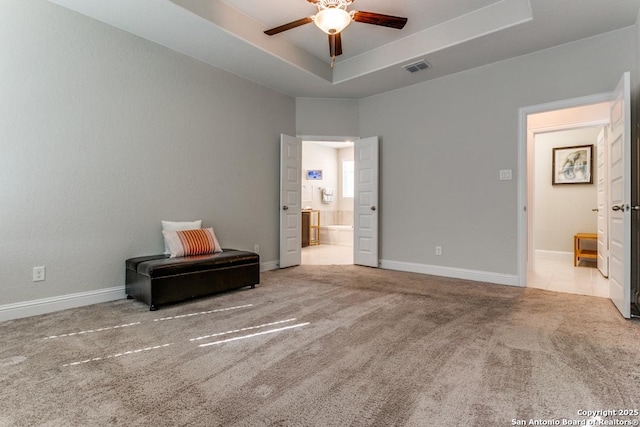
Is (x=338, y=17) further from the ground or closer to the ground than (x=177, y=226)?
further from the ground

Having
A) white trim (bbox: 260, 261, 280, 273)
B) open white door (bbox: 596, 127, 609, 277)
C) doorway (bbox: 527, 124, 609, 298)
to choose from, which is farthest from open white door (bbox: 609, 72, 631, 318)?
white trim (bbox: 260, 261, 280, 273)

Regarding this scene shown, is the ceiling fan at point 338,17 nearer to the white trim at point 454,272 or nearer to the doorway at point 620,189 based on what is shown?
the doorway at point 620,189

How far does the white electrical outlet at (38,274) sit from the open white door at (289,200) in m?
2.88

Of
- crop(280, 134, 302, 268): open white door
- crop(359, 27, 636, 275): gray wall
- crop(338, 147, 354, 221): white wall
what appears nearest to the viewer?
crop(359, 27, 636, 275): gray wall

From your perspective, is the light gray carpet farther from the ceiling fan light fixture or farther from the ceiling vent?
the ceiling vent

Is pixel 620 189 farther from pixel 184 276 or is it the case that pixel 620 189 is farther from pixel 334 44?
pixel 184 276

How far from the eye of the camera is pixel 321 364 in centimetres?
195

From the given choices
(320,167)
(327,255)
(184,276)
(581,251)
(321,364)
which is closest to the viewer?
(321,364)

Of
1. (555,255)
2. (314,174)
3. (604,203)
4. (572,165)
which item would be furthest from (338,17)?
(314,174)

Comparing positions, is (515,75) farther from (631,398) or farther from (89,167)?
(89,167)

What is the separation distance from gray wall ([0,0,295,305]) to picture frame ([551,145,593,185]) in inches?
221

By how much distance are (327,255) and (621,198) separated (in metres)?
4.52

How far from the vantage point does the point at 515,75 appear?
403 centimetres

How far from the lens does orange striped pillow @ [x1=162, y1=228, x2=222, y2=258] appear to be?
11.5 feet
